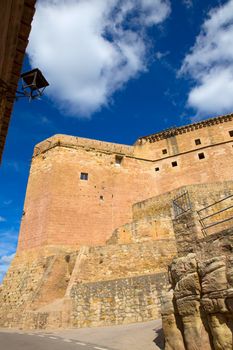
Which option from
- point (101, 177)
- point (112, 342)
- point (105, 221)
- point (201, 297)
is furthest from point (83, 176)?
point (201, 297)

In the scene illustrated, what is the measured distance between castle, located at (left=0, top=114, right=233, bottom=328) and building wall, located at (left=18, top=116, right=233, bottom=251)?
0.25ft

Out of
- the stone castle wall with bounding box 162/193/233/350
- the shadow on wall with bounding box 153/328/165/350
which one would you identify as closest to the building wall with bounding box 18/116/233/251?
the shadow on wall with bounding box 153/328/165/350

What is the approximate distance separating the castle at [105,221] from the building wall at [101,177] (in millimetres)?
77

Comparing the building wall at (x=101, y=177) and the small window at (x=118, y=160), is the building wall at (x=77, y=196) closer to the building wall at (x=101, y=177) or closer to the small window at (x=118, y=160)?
the building wall at (x=101, y=177)

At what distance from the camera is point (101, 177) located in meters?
22.1

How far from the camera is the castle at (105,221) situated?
38.0ft

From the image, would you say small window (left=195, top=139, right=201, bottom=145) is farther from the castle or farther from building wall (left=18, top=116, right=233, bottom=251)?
building wall (left=18, top=116, right=233, bottom=251)

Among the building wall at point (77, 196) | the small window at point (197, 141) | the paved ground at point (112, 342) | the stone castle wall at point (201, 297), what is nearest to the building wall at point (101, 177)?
the building wall at point (77, 196)

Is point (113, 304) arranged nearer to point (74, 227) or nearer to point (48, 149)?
point (74, 227)

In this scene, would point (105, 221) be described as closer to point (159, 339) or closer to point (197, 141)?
point (197, 141)

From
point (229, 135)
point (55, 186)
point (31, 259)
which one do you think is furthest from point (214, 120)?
point (31, 259)

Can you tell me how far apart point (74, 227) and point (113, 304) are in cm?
848

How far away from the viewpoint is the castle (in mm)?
11594

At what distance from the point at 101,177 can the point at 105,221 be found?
12.1ft
